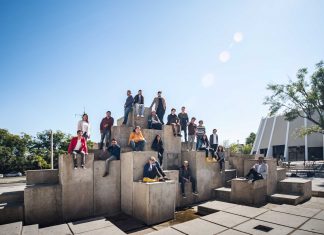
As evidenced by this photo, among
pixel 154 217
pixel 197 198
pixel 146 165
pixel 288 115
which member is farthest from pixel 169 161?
pixel 288 115

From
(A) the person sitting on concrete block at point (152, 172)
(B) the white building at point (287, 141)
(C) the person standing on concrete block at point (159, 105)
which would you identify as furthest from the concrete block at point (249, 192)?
(B) the white building at point (287, 141)

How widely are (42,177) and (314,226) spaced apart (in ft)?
27.0

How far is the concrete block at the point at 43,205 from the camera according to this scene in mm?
6465

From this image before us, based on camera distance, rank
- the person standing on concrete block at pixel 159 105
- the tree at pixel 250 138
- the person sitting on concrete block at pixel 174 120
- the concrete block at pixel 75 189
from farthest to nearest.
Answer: the tree at pixel 250 138 → the person standing on concrete block at pixel 159 105 → the person sitting on concrete block at pixel 174 120 → the concrete block at pixel 75 189

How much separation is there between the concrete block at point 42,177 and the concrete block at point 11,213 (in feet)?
3.38

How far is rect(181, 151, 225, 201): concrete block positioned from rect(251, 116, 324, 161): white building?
38598mm

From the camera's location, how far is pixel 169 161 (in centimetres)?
1009

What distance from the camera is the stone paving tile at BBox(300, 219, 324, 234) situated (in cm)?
489

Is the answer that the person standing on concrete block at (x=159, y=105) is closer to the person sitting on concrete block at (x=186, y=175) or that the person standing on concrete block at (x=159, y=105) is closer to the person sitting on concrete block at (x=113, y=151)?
the person sitting on concrete block at (x=186, y=175)

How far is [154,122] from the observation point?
1010 cm

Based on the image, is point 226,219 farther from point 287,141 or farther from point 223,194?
point 287,141

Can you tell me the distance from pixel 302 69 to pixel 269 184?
78.9 ft

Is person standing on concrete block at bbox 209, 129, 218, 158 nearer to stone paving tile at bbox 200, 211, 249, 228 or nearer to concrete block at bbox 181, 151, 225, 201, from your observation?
concrete block at bbox 181, 151, 225, 201

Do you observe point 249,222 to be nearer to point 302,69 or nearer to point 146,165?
point 146,165
